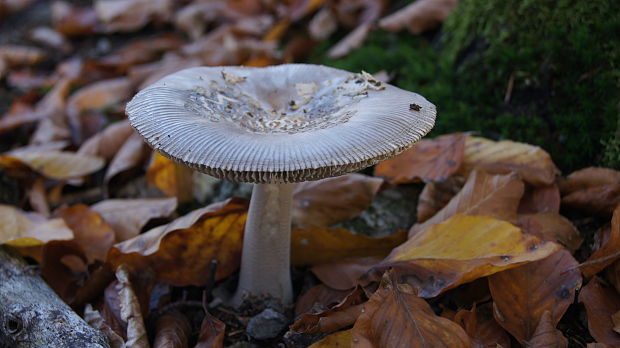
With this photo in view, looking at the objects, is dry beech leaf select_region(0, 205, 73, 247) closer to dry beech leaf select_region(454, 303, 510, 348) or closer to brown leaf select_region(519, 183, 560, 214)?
dry beech leaf select_region(454, 303, 510, 348)

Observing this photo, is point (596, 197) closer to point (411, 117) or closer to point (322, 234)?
point (411, 117)

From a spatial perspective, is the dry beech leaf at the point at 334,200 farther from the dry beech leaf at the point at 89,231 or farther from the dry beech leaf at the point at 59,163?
the dry beech leaf at the point at 59,163

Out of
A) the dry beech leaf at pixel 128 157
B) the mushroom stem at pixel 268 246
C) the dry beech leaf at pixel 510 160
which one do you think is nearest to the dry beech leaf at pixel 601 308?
the dry beech leaf at pixel 510 160

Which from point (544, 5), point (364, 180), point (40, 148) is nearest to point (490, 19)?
point (544, 5)

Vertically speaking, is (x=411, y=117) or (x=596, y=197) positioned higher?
(x=411, y=117)

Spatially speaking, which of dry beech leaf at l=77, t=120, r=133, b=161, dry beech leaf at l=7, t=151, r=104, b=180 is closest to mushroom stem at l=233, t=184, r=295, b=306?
dry beech leaf at l=7, t=151, r=104, b=180
